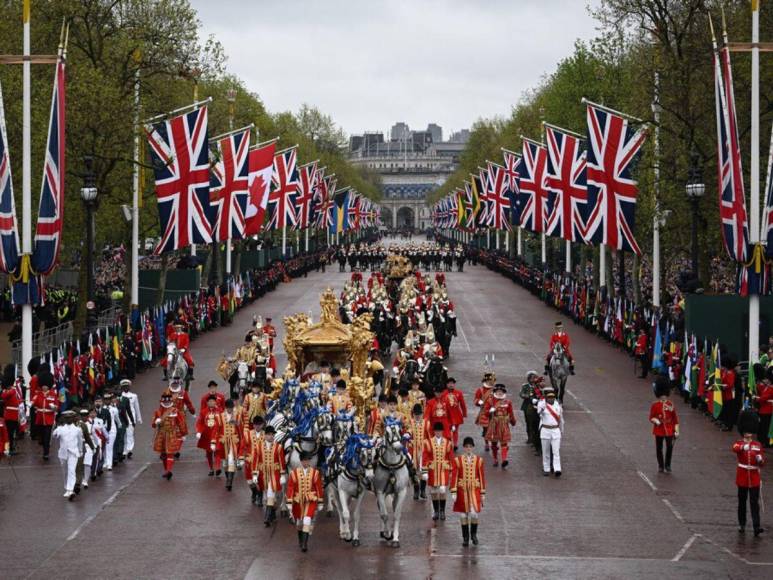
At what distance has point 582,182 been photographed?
144ft

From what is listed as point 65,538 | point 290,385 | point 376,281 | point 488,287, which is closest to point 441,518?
point 290,385

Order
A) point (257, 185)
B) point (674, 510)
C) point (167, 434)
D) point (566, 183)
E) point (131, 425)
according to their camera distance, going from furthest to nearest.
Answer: point (257, 185) → point (566, 183) → point (131, 425) → point (167, 434) → point (674, 510)

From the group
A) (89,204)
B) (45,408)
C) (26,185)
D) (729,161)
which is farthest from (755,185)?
(89,204)

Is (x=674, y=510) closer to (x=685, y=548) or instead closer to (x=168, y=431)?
(x=685, y=548)

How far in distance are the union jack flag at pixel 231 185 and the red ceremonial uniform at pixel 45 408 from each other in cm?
2014

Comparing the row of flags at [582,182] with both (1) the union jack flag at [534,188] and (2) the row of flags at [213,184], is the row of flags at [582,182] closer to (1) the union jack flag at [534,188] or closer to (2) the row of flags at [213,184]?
(1) the union jack flag at [534,188]

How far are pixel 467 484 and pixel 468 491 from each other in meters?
0.09

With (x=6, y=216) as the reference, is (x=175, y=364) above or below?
below

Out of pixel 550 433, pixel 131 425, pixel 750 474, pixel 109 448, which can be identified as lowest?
pixel 109 448

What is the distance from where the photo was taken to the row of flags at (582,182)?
119 ft

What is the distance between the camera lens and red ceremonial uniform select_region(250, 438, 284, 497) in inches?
714

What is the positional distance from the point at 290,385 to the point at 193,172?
17.9 metres

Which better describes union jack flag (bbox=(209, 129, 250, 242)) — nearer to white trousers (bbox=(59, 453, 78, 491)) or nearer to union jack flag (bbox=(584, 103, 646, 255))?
union jack flag (bbox=(584, 103, 646, 255))

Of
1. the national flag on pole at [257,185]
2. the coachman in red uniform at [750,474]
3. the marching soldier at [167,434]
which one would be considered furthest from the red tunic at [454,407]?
the national flag on pole at [257,185]
